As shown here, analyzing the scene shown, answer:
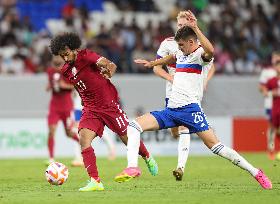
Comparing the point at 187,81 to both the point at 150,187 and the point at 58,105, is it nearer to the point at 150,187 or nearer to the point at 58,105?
the point at 150,187

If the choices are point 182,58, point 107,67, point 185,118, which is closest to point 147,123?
point 185,118

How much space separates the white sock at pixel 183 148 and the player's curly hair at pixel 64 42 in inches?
118

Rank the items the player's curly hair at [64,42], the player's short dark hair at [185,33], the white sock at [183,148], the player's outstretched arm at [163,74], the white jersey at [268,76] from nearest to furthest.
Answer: the player's curly hair at [64,42] < the player's short dark hair at [185,33] < the white sock at [183,148] < the player's outstretched arm at [163,74] < the white jersey at [268,76]

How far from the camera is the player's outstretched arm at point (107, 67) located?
11.5 meters

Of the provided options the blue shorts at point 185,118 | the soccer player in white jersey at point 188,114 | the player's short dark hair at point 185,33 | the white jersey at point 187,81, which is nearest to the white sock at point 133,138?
the soccer player in white jersey at point 188,114

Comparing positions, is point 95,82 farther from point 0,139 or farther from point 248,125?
point 248,125

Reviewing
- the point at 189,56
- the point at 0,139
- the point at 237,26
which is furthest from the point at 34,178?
the point at 237,26

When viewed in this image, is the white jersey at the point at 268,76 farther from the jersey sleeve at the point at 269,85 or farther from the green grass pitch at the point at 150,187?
the green grass pitch at the point at 150,187

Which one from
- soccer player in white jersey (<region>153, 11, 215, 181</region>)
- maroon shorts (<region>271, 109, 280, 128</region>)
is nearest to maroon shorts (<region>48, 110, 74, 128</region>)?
soccer player in white jersey (<region>153, 11, 215, 181</region>)

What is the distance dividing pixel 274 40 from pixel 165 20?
3805 millimetres

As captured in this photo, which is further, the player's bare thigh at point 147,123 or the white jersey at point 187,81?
the white jersey at point 187,81

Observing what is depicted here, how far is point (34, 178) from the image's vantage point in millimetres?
14609

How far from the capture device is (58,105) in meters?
19.0

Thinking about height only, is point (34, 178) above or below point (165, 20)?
below
